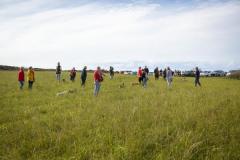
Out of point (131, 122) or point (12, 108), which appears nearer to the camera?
point (131, 122)

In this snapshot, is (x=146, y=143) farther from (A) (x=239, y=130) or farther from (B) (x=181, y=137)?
(A) (x=239, y=130)

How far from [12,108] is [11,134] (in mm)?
5072

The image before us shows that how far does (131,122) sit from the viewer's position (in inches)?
331

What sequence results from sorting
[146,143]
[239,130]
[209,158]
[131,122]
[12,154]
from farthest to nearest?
[131,122] < [239,130] < [146,143] < [12,154] < [209,158]

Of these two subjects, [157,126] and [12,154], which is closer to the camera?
[12,154]

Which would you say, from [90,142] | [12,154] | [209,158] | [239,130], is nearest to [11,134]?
[12,154]

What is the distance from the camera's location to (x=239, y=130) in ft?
23.8

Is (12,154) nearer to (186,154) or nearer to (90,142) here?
(90,142)

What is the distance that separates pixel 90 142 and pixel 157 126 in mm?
2081

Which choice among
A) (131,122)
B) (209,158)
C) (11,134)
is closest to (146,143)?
(209,158)

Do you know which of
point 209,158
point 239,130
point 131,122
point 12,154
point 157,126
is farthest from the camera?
point 131,122

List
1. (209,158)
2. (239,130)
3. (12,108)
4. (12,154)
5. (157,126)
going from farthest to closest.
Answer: (12,108) → (157,126) → (239,130) → (12,154) → (209,158)

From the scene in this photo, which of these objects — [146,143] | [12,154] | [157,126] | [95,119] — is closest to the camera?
[12,154]

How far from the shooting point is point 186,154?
18.5 ft
